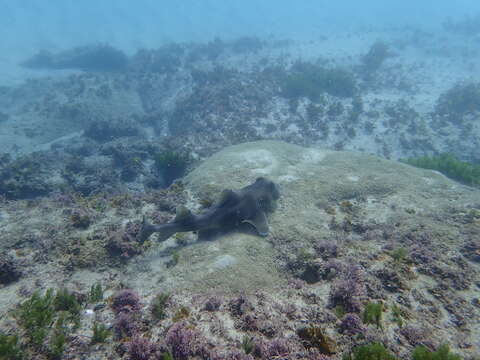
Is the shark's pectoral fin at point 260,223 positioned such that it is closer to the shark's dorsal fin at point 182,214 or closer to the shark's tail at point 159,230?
the shark's dorsal fin at point 182,214

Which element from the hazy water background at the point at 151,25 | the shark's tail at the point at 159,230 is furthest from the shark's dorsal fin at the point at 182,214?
the hazy water background at the point at 151,25

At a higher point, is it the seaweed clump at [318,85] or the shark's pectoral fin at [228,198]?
the shark's pectoral fin at [228,198]

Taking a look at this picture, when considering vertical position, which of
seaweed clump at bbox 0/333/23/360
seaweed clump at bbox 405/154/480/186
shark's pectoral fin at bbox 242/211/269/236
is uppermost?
seaweed clump at bbox 0/333/23/360

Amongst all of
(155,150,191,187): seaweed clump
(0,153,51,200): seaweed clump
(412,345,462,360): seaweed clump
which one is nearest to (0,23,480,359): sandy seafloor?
(0,153,51,200): seaweed clump

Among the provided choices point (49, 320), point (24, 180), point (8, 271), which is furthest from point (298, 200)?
point (24, 180)

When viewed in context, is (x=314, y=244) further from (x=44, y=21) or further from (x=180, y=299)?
(x=44, y=21)

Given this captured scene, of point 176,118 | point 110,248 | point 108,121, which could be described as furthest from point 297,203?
point 108,121

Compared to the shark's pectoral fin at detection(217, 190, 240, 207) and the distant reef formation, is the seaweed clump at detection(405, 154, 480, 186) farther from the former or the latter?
the distant reef formation

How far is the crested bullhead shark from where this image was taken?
6676mm

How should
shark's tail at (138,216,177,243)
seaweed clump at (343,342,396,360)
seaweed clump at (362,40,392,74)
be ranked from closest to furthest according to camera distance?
seaweed clump at (343,342,396,360)
shark's tail at (138,216,177,243)
seaweed clump at (362,40,392,74)

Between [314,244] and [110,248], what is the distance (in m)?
4.79

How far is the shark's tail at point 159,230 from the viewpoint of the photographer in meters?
6.67

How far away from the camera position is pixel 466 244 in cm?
566

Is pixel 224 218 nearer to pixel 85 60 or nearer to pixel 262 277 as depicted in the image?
pixel 262 277
